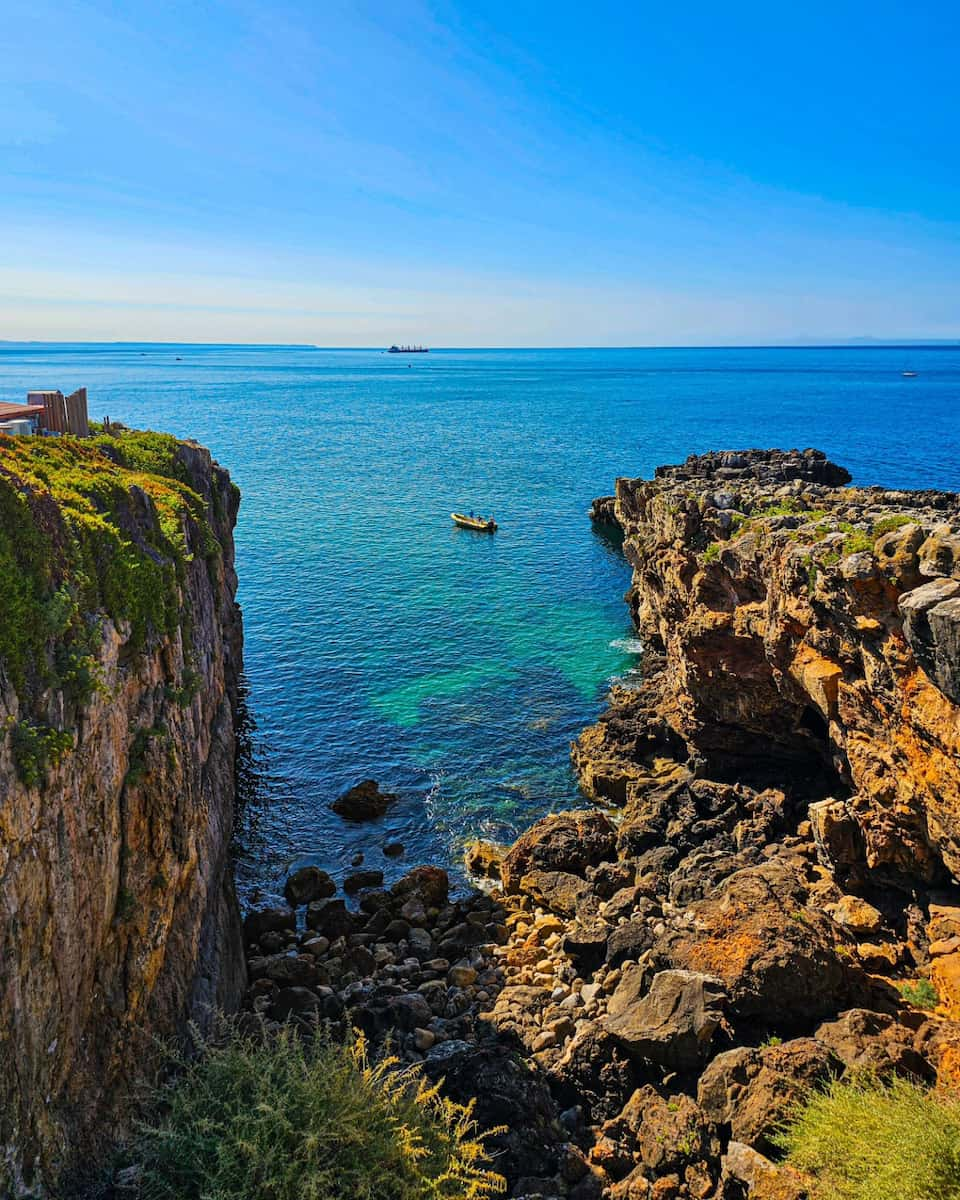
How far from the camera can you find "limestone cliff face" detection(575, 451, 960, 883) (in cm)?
2003

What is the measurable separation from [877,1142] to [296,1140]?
9.08 meters

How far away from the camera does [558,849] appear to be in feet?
90.1

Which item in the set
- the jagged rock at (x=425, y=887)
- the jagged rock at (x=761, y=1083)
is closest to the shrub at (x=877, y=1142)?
the jagged rock at (x=761, y=1083)

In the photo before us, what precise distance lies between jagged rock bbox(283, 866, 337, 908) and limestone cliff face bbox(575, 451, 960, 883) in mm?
11677

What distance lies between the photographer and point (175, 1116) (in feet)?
40.1

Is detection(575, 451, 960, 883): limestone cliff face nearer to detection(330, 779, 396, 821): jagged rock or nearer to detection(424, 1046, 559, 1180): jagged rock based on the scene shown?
detection(330, 779, 396, 821): jagged rock

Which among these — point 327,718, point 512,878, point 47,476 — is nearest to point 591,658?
point 327,718

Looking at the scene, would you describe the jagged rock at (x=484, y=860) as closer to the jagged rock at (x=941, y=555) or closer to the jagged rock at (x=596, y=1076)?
the jagged rock at (x=596, y=1076)

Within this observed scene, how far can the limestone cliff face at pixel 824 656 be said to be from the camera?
2003 centimetres

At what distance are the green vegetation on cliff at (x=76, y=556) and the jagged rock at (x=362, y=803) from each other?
12.8m

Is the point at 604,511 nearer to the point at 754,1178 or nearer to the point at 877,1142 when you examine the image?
the point at 754,1178

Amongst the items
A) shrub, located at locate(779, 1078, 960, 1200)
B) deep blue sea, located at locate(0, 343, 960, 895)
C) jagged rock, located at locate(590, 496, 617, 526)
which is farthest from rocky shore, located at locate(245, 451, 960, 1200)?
jagged rock, located at locate(590, 496, 617, 526)

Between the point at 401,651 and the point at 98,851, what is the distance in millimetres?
33823

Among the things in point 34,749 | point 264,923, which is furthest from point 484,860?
point 34,749
